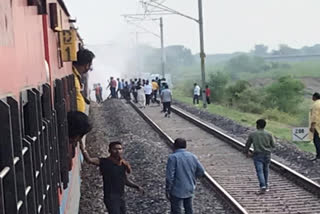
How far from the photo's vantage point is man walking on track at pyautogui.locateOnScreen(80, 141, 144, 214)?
297 inches

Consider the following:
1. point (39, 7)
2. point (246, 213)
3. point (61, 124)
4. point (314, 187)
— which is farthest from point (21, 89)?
point (314, 187)

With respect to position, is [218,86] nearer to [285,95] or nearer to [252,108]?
[285,95]

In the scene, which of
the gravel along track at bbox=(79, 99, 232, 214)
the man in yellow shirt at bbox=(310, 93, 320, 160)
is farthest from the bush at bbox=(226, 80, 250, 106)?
the man in yellow shirt at bbox=(310, 93, 320, 160)

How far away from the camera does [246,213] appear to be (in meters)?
9.00

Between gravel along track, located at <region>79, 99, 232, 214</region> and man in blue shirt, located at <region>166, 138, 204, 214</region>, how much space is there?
66.4 inches

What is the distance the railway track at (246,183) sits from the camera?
9.81 metres

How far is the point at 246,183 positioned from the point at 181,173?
440 cm

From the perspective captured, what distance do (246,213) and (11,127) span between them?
6.75 metres

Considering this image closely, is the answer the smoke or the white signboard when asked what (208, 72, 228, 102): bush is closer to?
the smoke

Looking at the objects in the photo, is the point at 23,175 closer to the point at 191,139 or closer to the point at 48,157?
the point at 48,157

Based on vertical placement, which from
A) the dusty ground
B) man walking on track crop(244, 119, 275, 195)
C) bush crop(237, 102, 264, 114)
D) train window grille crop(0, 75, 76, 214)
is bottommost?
bush crop(237, 102, 264, 114)

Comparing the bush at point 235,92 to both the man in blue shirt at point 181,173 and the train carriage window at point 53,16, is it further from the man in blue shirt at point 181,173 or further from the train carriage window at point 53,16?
the train carriage window at point 53,16

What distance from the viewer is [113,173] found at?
24.8 ft

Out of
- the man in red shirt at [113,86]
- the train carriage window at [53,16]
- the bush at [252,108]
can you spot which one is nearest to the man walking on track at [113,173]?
the train carriage window at [53,16]
